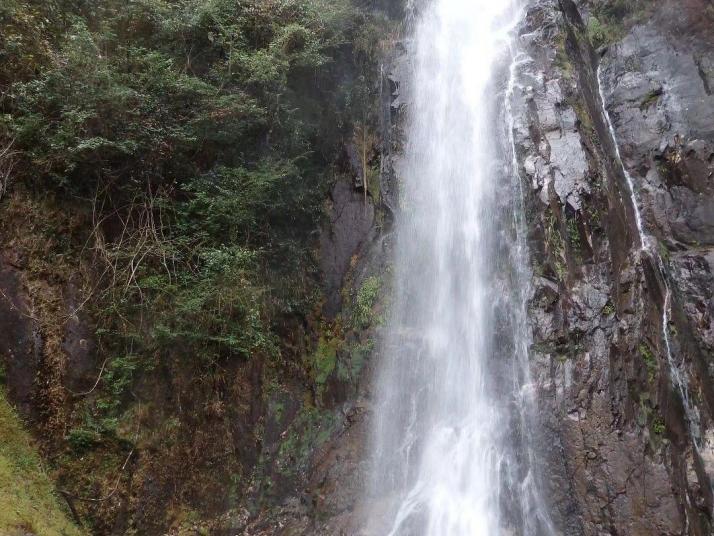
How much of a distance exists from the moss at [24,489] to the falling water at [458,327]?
3.94m

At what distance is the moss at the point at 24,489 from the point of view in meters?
4.45

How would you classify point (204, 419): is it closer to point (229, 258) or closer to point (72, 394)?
point (72, 394)

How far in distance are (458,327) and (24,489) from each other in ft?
20.2

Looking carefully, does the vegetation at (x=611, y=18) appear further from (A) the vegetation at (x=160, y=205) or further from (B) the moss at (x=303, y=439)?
(B) the moss at (x=303, y=439)

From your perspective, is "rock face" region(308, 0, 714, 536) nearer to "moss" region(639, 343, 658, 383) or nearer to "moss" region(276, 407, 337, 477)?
"moss" region(639, 343, 658, 383)

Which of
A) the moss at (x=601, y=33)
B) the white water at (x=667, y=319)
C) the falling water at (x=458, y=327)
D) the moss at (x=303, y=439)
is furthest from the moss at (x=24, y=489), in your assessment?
the moss at (x=601, y=33)

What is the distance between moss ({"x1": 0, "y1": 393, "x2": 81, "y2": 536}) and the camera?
445 cm

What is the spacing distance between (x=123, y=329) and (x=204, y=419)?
167 cm

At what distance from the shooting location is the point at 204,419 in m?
6.27

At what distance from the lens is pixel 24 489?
477 cm

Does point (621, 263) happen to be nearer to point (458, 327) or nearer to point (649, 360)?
point (649, 360)

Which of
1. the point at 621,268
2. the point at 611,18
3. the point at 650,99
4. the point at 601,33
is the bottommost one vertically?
the point at 621,268

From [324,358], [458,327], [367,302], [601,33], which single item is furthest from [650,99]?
[324,358]

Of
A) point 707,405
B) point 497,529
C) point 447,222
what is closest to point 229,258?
point 447,222
